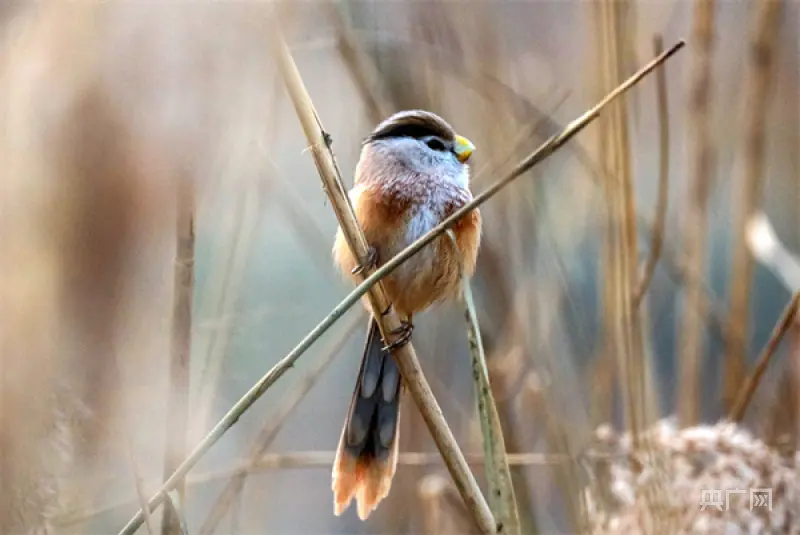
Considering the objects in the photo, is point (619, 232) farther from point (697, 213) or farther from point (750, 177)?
point (750, 177)

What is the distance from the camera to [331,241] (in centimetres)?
114

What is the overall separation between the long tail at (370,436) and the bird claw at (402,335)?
0.07 metres

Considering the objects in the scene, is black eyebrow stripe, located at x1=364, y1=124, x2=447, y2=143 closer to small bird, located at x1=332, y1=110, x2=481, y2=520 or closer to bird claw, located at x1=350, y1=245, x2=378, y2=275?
small bird, located at x1=332, y1=110, x2=481, y2=520

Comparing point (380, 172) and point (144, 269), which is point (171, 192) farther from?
point (380, 172)

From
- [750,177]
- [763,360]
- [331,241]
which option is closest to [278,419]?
[331,241]

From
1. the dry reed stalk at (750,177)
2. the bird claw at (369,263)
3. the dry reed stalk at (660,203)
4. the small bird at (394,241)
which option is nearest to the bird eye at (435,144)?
the small bird at (394,241)

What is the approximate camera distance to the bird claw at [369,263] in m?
0.93

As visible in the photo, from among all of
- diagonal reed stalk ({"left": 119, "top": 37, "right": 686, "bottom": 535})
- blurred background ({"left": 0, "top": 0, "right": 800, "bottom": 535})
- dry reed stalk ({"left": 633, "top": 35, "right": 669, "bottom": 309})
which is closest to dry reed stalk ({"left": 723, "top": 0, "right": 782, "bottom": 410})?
blurred background ({"left": 0, "top": 0, "right": 800, "bottom": 535})

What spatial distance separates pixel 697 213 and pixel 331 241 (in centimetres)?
52

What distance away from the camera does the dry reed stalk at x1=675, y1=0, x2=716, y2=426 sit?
44.8 inches

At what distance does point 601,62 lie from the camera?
106 centimetres

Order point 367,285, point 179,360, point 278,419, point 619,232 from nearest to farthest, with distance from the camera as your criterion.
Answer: point 367,285, point 179,360, point 619,232, point 278,419

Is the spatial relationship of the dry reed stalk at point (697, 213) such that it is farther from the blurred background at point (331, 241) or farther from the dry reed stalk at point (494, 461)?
the dry reed stalk at point (494, 461)

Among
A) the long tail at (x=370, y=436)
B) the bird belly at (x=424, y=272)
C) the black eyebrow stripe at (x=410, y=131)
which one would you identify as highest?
the black eyebrow stripe at (x=410, y=131)
